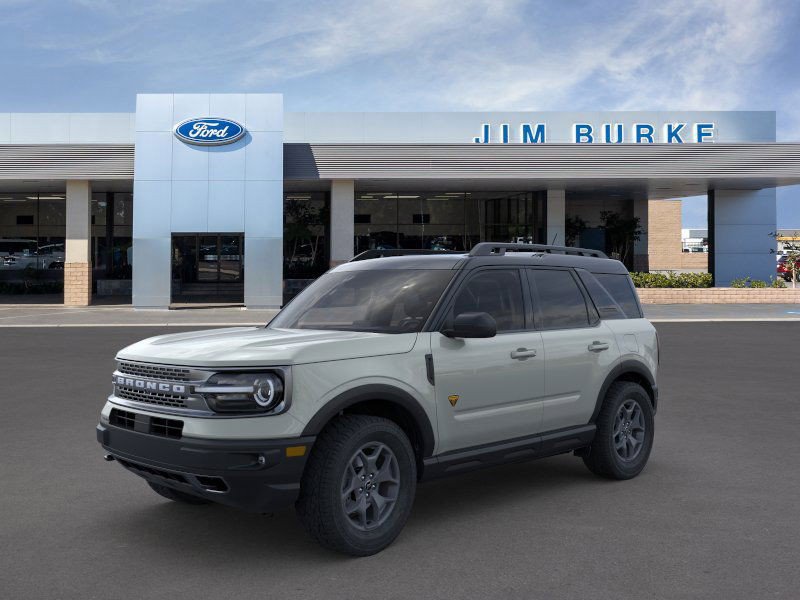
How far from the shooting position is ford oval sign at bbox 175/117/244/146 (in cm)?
2939

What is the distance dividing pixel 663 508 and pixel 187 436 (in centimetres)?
344

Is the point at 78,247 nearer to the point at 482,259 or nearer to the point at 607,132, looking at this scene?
the point at 607,132

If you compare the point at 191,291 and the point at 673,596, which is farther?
the point at 191,291

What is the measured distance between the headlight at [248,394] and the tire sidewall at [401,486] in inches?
19.1

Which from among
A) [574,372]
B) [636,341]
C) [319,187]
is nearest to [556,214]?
[319,187]

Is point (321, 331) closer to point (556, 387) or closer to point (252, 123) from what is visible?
point (556, 387)

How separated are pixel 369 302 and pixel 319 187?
3125cm

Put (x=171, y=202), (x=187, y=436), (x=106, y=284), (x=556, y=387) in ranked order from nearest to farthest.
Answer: (x=187, y=436)
(x=556, y=387)
(x=171, y=202)
(x=106, y=284)

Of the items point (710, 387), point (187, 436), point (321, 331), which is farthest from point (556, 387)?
point (710, 387)

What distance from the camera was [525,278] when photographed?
257 inches

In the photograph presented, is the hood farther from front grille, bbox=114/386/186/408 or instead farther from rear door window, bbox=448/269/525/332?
rear door window, bbox=448/269/525/332

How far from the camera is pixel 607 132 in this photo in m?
42.2

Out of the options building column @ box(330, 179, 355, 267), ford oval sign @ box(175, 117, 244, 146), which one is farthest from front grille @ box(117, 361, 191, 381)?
building column @ box(330, 179, 355, 267)

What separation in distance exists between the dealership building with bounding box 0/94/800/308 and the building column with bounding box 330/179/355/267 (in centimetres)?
5
